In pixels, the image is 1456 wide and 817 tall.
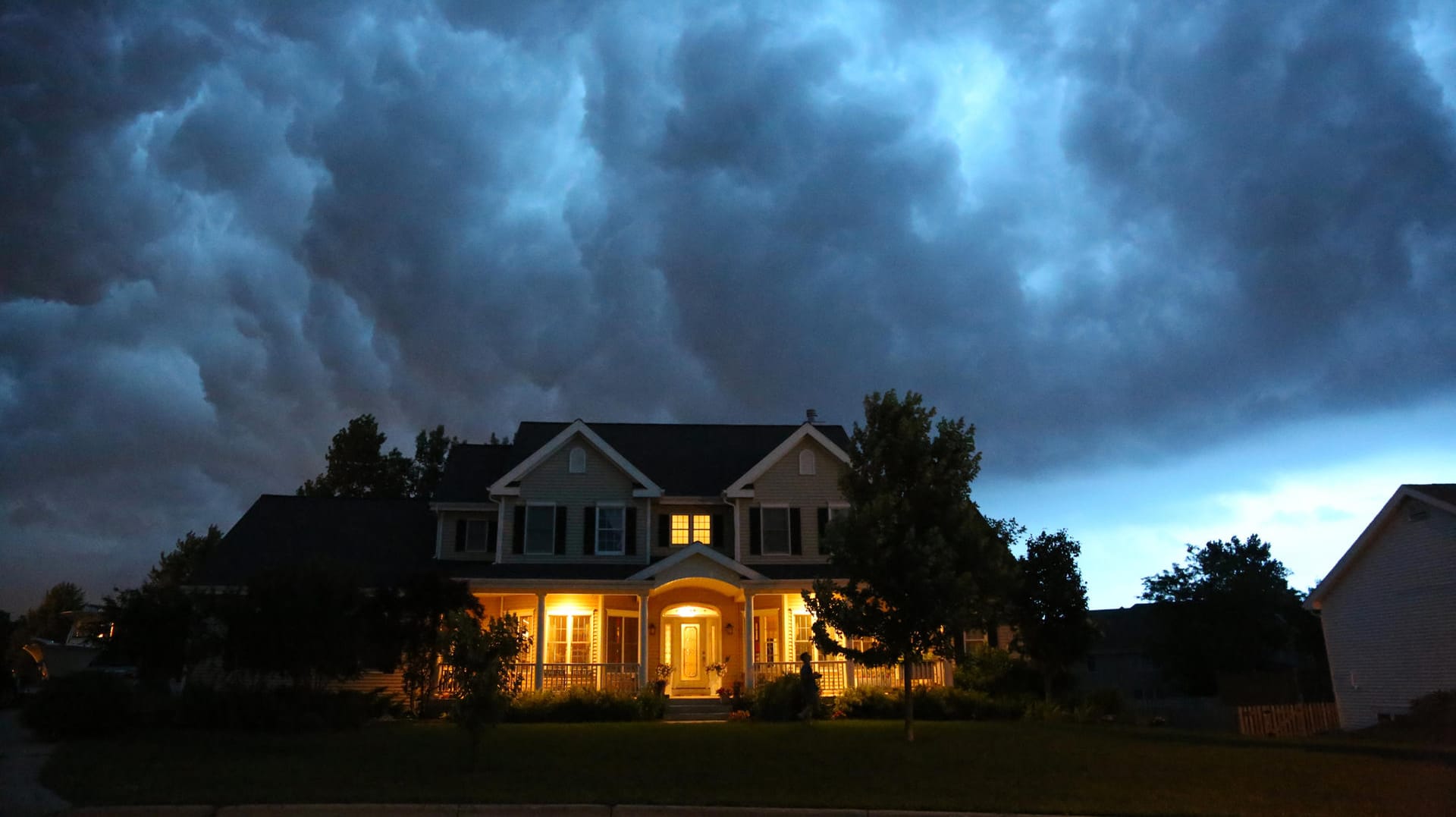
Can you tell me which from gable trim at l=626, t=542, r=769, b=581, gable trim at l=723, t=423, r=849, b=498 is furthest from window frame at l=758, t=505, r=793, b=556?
gable trim at l=626, t=542, r=769, b=581

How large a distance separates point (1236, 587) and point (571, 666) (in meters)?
36.2

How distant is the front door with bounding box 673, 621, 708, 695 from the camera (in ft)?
89.7

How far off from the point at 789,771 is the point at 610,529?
649 inches

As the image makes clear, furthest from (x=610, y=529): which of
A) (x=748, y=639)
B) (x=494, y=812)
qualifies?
(x=494, y=812)

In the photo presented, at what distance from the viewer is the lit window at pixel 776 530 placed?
28094 mm

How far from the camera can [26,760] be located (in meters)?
13.9

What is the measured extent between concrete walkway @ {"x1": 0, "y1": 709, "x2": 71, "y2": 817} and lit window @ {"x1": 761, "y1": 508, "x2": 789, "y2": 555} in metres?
17.6

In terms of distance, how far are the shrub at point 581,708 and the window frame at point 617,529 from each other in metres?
5.77

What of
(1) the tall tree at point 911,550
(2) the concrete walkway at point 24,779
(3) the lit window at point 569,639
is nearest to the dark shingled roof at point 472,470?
(3) the lit window at point 569,639

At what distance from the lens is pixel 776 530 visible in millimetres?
28281

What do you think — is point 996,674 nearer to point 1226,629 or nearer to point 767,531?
point 767,531

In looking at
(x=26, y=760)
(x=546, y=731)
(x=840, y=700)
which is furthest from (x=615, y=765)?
(x=840, y=700)

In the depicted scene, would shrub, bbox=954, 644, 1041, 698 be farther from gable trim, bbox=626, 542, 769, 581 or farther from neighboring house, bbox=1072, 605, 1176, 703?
neighboring house, bbox=1072, 605, 1176, 703

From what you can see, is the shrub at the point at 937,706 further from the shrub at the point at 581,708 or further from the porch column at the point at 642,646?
the porch column at the point at 642,646
